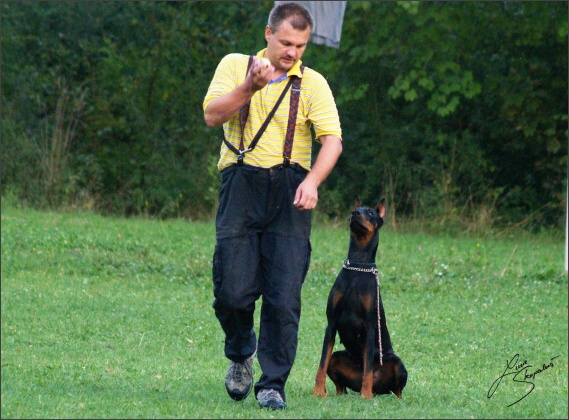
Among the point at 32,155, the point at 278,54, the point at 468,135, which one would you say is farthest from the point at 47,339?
the point at 468,135

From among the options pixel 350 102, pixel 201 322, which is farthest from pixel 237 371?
pixel 350 102

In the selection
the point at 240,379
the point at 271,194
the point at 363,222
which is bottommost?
the point at 240,379

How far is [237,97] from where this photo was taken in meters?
4.96

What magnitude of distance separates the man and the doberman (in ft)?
1.92

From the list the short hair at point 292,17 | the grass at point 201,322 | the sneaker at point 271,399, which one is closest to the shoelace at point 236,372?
the grass at point 201,322

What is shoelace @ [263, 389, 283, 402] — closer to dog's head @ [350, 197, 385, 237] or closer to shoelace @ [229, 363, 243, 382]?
shoelace @ [229, 363, 243, 382]

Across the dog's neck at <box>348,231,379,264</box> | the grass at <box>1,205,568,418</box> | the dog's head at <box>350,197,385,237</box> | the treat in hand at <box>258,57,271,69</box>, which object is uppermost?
the treat in hand at <box>258,57,271,69</box>

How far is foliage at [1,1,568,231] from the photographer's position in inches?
725

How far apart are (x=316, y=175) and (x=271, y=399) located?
4.17ft

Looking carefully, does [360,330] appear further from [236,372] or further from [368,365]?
[236,372]

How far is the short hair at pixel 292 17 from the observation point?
5.11 metres
